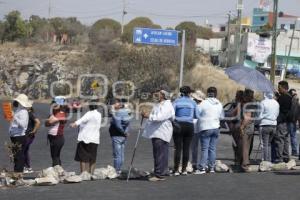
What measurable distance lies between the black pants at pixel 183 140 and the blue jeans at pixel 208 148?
20.1 inches

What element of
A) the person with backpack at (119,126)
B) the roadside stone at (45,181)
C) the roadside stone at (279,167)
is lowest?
the roadside stone at (45,181)

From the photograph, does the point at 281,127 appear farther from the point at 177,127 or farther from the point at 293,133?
the point at 177,127

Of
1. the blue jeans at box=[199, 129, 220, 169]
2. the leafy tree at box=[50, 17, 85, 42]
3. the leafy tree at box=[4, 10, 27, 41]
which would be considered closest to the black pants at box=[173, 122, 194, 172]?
the blue jeans at box=[199, 129, 220, 169]

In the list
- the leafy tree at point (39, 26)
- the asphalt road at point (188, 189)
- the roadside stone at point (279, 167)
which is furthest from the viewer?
the leafy tree at point (39, 26)

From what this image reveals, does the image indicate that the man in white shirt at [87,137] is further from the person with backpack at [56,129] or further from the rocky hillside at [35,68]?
the rocky hillside at [35,68]

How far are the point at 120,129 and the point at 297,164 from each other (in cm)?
468

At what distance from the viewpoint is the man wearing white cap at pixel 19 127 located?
40.8 feet

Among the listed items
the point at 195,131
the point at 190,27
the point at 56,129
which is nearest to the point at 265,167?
the point at 195,131

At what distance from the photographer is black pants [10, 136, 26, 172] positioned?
12452mm

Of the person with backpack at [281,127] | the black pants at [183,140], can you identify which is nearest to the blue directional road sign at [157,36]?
the person with backpack at [281,127]

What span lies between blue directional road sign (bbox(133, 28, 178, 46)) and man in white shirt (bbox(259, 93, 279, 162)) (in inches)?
801

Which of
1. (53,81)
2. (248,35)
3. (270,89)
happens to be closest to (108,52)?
(53,81)

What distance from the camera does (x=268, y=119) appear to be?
14.3m

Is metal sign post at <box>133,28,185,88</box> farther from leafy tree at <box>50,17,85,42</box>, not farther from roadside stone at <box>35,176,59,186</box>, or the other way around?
leafy tree at <box>50,17,85,42</box>
